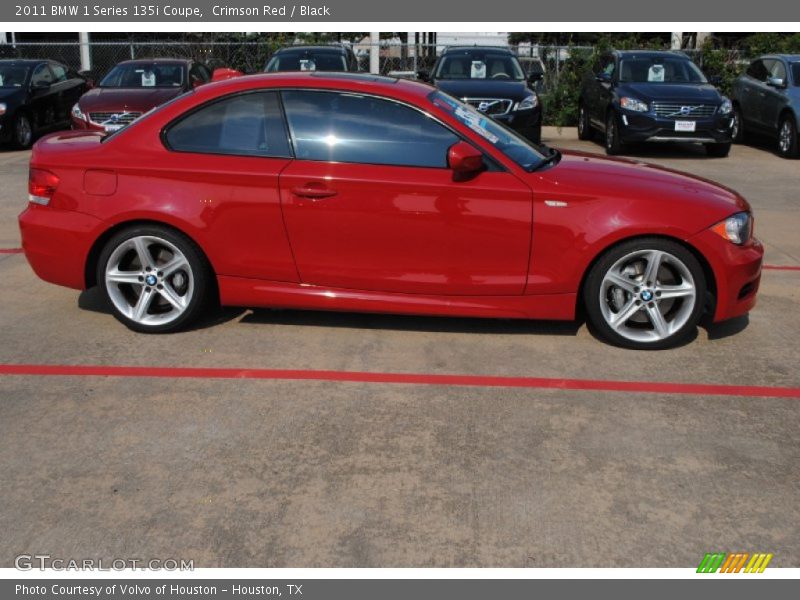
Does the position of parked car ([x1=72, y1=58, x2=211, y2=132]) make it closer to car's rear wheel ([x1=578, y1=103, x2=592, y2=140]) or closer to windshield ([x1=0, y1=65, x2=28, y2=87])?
windshield ([x1=0, y1=65, x2=28, y2=87])

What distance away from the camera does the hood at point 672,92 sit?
15.2 m

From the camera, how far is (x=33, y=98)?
16766 millimetres

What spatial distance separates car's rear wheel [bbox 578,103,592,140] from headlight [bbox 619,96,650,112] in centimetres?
235

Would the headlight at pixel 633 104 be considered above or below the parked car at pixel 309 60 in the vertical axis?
below

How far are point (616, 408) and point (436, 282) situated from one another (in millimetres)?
1384

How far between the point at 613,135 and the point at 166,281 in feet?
35.6

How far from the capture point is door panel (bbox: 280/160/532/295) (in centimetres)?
580

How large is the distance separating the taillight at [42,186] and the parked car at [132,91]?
7198 mm

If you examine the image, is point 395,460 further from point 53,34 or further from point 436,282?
point 53,34

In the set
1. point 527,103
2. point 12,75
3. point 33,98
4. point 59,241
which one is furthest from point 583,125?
point 59,241

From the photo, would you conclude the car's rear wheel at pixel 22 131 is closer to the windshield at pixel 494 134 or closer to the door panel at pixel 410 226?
the windshield at pixel 494 134

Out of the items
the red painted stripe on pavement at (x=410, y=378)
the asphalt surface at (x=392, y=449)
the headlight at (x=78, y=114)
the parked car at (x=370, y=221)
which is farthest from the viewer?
the headlight at (x=78, y=114)

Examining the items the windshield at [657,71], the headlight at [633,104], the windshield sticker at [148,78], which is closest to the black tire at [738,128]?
the windshield at [657,71]
